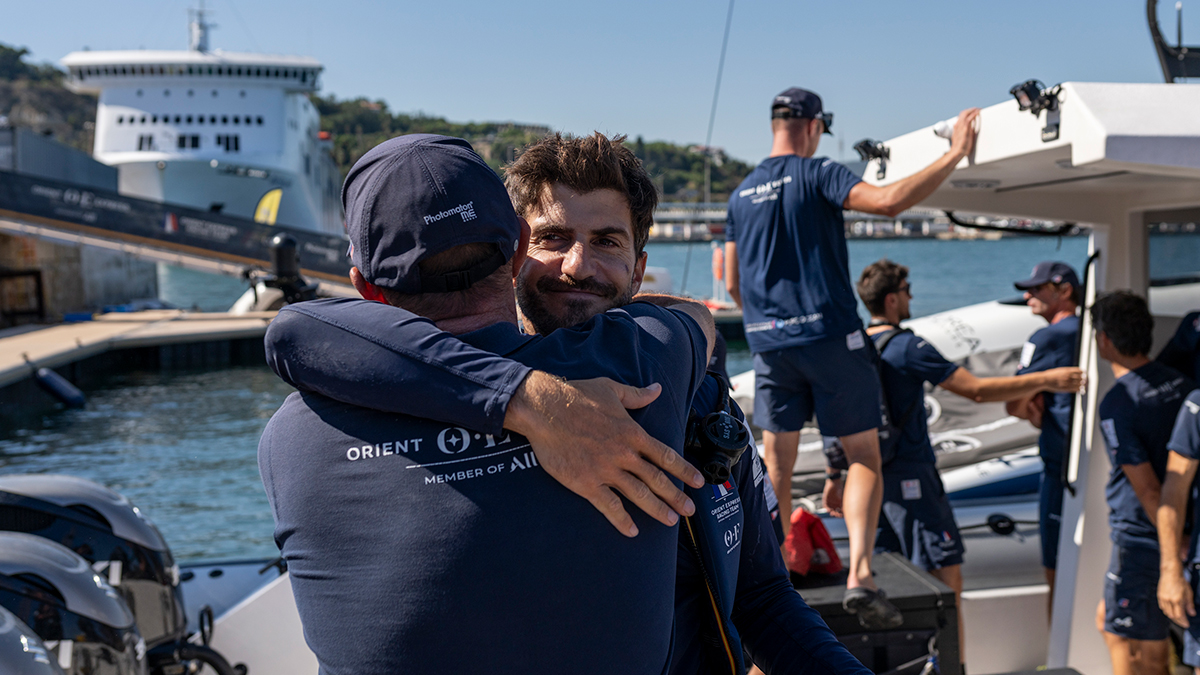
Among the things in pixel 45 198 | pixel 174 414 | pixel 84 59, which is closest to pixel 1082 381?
pixel 174 414

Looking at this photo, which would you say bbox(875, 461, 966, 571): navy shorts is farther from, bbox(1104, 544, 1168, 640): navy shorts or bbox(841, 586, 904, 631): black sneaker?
bbox(841, 586, 904, 631): black sneaker

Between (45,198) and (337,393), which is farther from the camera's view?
(45,198)

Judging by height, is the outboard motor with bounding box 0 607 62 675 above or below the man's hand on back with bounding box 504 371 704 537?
below

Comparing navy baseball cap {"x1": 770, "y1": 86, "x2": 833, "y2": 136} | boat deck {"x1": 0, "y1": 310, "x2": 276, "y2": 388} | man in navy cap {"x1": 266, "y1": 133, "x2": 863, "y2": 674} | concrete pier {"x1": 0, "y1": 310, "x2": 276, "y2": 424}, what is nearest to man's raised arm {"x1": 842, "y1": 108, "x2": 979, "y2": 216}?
navy baseball cap {"x1": 770, "y1": 86, "x2": 833, "y2": 136}

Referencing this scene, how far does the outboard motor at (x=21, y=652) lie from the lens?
2.24 metres

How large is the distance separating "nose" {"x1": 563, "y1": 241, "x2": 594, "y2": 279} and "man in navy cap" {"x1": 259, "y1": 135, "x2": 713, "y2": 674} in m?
0.45

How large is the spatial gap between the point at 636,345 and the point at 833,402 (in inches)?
104

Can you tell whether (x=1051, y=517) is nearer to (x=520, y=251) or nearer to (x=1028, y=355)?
(x=1028, y=355)

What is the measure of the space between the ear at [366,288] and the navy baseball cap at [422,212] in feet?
0.12

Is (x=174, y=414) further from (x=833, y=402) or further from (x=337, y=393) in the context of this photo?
(x=337, y=393)

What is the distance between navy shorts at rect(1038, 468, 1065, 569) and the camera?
4715 mm

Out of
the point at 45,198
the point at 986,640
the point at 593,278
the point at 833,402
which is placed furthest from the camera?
the point at 45,198

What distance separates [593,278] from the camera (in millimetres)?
1854

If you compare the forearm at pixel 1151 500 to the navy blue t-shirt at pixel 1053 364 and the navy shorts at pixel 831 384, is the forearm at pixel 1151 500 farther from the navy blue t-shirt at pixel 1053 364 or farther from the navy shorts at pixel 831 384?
the navy blue t-shirt at pixel 1053 364
